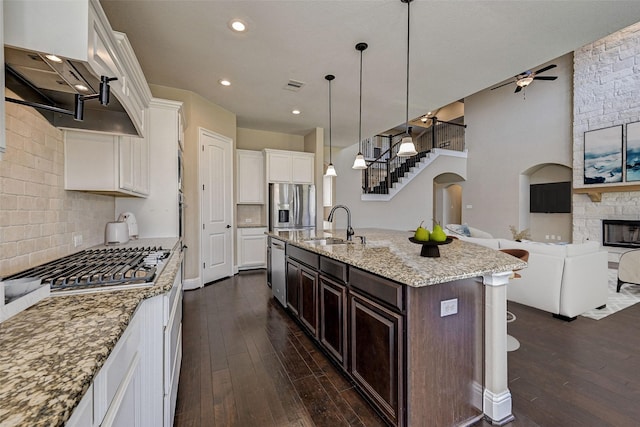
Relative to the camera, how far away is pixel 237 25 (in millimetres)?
2561

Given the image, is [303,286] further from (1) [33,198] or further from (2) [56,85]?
(2) [56,85]

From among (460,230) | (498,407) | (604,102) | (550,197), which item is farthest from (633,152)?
(498,407)

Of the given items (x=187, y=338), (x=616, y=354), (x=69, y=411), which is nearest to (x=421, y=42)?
(x=616, y=354)

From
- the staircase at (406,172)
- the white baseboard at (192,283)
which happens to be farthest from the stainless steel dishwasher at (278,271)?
the staircase at (406,172)

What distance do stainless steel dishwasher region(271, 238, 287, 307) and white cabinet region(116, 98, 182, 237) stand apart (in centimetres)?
116

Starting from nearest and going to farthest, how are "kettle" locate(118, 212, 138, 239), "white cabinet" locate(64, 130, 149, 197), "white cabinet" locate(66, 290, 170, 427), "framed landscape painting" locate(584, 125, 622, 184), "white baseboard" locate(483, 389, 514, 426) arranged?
1. "white cabinet" locate(66, 290, 170, 427)
2. "white baseboard" locate(483, 389, 514, 426)
3. "white cabinet" locate(64, 130, 149, 197)
4. "kettle" locate(118, 212, 138, 239)
5. "framed landscape painting" locate(584, 125, 622, 184)

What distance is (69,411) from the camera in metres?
0.53

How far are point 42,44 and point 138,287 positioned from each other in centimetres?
98

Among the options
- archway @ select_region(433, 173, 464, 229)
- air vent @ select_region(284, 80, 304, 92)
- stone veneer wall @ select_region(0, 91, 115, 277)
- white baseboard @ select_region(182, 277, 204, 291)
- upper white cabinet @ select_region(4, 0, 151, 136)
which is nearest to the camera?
upper white cabinet @ select_region(4, 0, 151, 136)

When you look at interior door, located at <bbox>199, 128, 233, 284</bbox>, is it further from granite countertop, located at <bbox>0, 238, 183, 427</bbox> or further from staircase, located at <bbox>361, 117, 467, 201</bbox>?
staircase, located at <bbox>361, 117, 467, 201</bbox>

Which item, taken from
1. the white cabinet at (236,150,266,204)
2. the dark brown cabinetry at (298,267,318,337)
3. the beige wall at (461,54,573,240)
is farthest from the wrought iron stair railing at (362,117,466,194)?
the dark brown cabinetry at (298,267,318,337)

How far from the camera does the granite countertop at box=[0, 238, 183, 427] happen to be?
52cm

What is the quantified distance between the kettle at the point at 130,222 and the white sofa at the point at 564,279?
13.8ft

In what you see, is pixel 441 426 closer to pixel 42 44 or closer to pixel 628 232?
pixel 42 44
